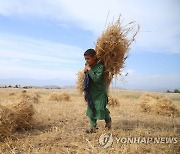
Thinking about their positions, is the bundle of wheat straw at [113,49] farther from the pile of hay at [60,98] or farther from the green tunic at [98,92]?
the pile of hay at [60,98]

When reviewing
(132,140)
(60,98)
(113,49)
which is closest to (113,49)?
(113,49)

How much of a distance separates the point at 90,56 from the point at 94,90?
0.79 m

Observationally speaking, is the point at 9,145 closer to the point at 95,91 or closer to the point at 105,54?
the point at 95,91

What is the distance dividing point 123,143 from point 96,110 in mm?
1576

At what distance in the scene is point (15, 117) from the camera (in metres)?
7.17

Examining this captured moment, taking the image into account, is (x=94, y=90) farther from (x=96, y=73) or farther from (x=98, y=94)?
(x=96, y=73)

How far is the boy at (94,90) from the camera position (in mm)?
6820

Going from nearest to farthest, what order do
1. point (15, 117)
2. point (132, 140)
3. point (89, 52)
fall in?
1. point (132, 140)
2. point (89, 52)
3. point (15, 117)

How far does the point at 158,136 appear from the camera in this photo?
19.8 ft

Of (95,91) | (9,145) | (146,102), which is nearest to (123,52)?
(95,91)

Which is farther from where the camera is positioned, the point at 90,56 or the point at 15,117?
the point at 15,117

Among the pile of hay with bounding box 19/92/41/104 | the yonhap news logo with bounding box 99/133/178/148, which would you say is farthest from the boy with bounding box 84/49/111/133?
the pile of hay with bounding box 19/92/41/104

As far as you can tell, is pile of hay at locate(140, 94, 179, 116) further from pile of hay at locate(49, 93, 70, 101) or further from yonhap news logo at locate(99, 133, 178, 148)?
pile of hay at locate(49, 93, 70, 101)

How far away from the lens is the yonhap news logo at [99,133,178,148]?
5530 millimetres
